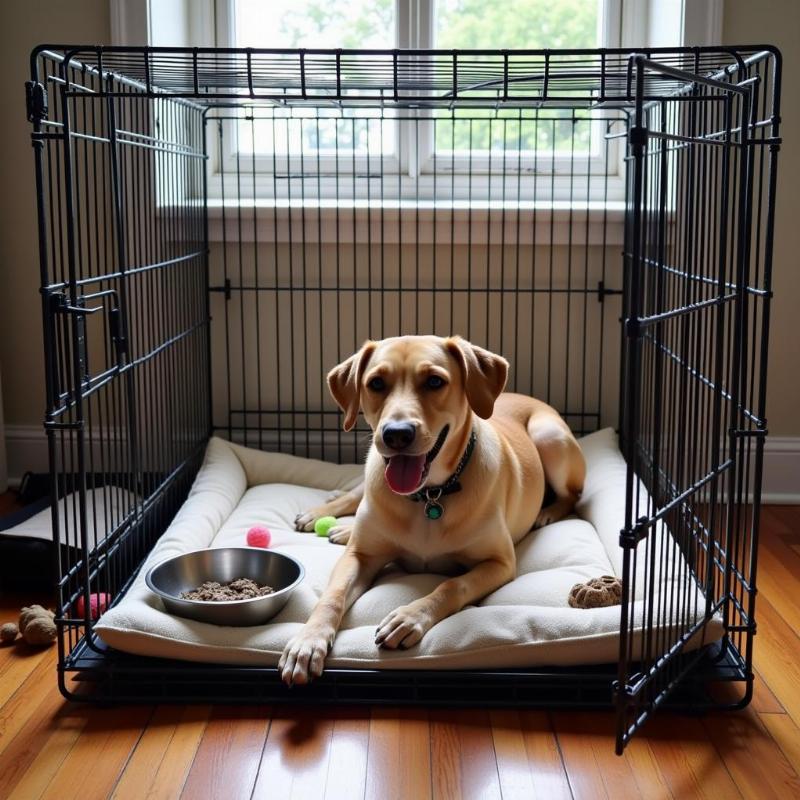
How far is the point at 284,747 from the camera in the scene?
212 cm

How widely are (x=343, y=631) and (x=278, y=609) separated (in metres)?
0.18

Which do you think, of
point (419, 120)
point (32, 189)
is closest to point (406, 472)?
point (419, 120)

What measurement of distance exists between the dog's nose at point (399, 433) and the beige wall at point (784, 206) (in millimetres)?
1960

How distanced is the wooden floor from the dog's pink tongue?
51cm

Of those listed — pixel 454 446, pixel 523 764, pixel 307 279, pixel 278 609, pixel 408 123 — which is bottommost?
pixel 523 764

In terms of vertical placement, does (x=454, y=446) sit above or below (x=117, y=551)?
above

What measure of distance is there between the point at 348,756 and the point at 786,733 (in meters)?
0.93

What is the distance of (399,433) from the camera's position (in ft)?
7.77

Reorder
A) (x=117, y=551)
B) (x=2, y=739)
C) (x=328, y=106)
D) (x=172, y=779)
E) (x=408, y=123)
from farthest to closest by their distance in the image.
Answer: (x=408, y=123) < (x=328, y=106) < (x=117, y=551) < (x=2, y=739) < (x=172, y=779)

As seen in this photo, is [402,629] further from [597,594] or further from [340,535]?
[340,535]

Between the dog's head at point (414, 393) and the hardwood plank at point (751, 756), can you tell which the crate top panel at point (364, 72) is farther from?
the hardwood plank at point (751, 756)

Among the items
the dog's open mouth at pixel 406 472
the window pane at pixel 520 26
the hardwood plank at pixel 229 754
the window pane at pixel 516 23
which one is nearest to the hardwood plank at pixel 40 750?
the hardwood plank at pixel 229 754

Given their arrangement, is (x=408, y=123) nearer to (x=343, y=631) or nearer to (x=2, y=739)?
(x=343, y=631)

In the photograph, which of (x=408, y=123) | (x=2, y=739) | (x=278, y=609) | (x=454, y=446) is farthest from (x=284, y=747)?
(x=408, y=123)
